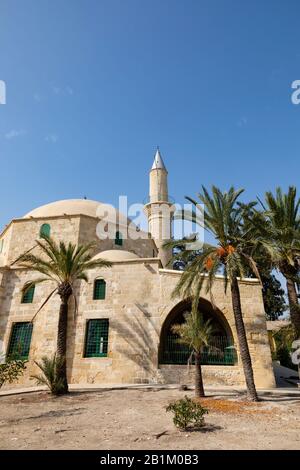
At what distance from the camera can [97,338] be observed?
652 inches

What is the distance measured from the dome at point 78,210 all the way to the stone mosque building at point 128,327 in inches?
187

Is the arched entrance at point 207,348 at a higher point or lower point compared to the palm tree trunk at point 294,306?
lower

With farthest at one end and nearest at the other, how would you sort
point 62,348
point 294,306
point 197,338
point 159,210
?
point 159,210, point 62,348, point 294,306, point 197,338

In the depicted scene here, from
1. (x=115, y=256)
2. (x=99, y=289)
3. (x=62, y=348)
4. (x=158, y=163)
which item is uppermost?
(x=158, y=163)

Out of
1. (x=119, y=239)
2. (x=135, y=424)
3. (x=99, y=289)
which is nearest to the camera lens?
(x=135, y=424)

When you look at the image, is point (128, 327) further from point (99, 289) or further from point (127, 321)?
point (99, 289)

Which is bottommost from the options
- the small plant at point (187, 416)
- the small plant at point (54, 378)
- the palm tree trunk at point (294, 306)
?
the small plant at point (187, 416)

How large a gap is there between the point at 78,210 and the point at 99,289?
22.7 ft

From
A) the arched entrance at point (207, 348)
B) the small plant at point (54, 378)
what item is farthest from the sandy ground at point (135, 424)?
the arched entrance at point (207, 348)

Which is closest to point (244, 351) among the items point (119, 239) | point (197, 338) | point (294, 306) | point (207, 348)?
point (197, 338)

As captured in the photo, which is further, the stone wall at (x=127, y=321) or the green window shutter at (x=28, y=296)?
the green window shutter at (x=28, y=296)

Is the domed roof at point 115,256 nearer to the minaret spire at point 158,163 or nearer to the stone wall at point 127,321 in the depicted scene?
the stone wall at point 127,321

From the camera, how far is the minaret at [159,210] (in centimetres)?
2435
